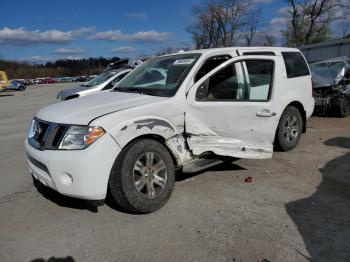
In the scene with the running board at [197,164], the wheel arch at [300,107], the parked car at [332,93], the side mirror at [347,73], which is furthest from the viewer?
the side mirror at [347,73]

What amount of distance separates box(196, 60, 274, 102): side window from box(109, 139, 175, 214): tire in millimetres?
987

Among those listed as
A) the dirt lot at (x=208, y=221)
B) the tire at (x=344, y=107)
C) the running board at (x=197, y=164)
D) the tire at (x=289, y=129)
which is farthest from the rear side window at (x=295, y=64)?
the tire at (x=344, y=107)

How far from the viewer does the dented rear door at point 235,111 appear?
454 cm

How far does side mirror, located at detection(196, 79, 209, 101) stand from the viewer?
4555 millimetres

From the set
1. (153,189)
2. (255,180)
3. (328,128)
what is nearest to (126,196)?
(153,189)

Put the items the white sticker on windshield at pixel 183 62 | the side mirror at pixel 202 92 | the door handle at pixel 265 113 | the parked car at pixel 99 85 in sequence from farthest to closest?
the parked car at pixel 99 85 < the door handle at pixel 265 113 < the white sticker on windshield at pixel 183 62 < the side mirror at pixel 202 92

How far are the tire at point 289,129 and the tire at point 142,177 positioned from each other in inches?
101

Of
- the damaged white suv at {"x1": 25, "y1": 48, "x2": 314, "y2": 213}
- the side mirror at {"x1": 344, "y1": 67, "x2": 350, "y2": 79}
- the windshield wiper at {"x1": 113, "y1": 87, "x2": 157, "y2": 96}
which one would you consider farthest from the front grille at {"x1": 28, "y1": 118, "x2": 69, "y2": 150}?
the side mirror at {"x1": 344, "y1": 67, "x2": 350, "y2": 79}

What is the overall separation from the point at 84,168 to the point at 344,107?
8.34 m

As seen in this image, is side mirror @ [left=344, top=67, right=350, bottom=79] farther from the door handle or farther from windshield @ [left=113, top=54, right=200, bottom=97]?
windshield @ [left=113, top=54, right=200, bottom=97]

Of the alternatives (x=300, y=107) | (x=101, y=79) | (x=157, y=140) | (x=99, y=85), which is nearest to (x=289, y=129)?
(x=300, y=107)

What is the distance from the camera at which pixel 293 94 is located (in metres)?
5.98

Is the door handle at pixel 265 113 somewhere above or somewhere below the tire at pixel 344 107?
above

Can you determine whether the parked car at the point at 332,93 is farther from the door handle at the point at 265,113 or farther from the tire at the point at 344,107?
the door handle at the point at 265,113
